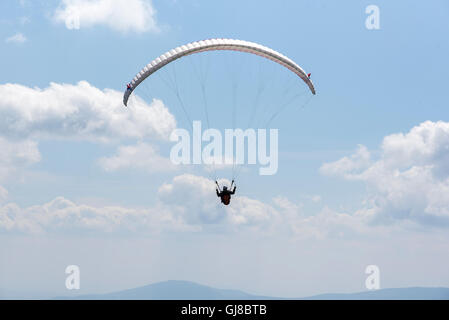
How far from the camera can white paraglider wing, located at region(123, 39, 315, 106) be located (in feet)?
147

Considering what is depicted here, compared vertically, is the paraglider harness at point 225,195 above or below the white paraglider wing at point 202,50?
below

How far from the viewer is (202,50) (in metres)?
45.7

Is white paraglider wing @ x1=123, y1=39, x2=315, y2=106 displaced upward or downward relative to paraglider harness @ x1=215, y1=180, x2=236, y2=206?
upward

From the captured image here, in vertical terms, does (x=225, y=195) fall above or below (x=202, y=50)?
below

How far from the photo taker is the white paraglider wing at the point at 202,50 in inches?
1764
